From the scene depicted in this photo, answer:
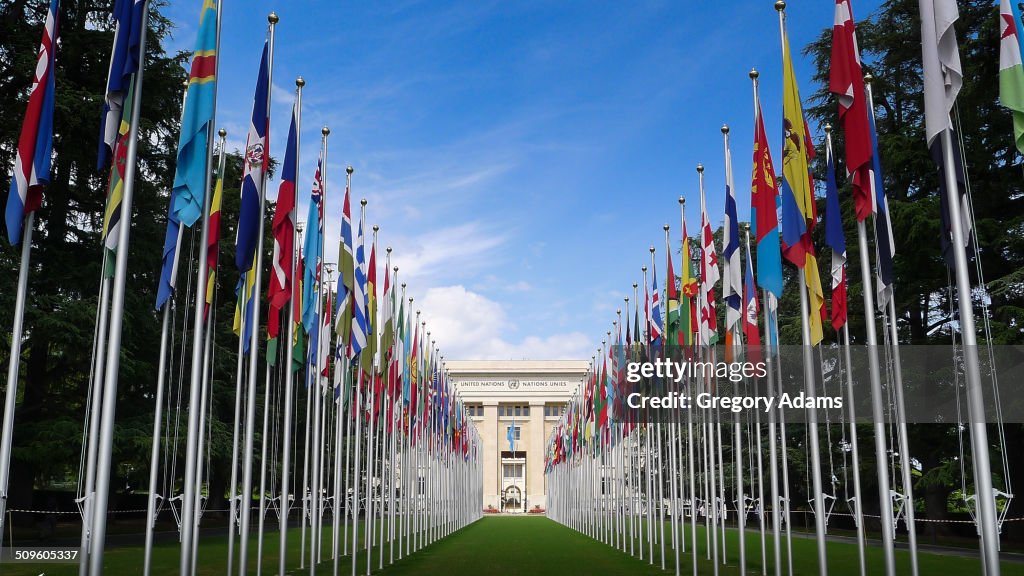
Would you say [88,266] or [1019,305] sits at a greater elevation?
[88,266]

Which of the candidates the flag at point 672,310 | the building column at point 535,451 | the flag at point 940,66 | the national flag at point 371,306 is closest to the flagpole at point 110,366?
the flag at point 940,66

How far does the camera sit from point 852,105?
11.1 meters

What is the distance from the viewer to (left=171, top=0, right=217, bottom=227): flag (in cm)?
1091

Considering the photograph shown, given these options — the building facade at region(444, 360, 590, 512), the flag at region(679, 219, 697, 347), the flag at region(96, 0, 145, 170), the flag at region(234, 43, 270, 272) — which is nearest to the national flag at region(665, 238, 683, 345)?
the flag at region(679, 219, 697, 347)

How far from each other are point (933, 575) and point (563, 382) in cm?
8242

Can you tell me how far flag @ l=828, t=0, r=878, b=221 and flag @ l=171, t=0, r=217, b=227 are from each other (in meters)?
7.84

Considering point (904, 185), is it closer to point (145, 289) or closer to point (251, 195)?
point (251, 195)

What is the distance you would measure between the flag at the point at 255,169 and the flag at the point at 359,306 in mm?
4678

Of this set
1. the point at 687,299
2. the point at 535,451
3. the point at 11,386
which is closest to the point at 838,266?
the point at 687,299

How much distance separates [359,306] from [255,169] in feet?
18.9

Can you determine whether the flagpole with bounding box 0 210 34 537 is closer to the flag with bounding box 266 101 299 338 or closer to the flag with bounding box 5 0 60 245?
the flag with bounding box 5 0 60 245

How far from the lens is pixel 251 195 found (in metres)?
13.1

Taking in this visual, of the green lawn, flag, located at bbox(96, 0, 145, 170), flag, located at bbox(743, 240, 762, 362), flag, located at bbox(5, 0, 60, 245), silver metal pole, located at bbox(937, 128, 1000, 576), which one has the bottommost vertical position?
the green lawn

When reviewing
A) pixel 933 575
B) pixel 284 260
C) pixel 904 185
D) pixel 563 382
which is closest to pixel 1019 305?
pixel 904 185
